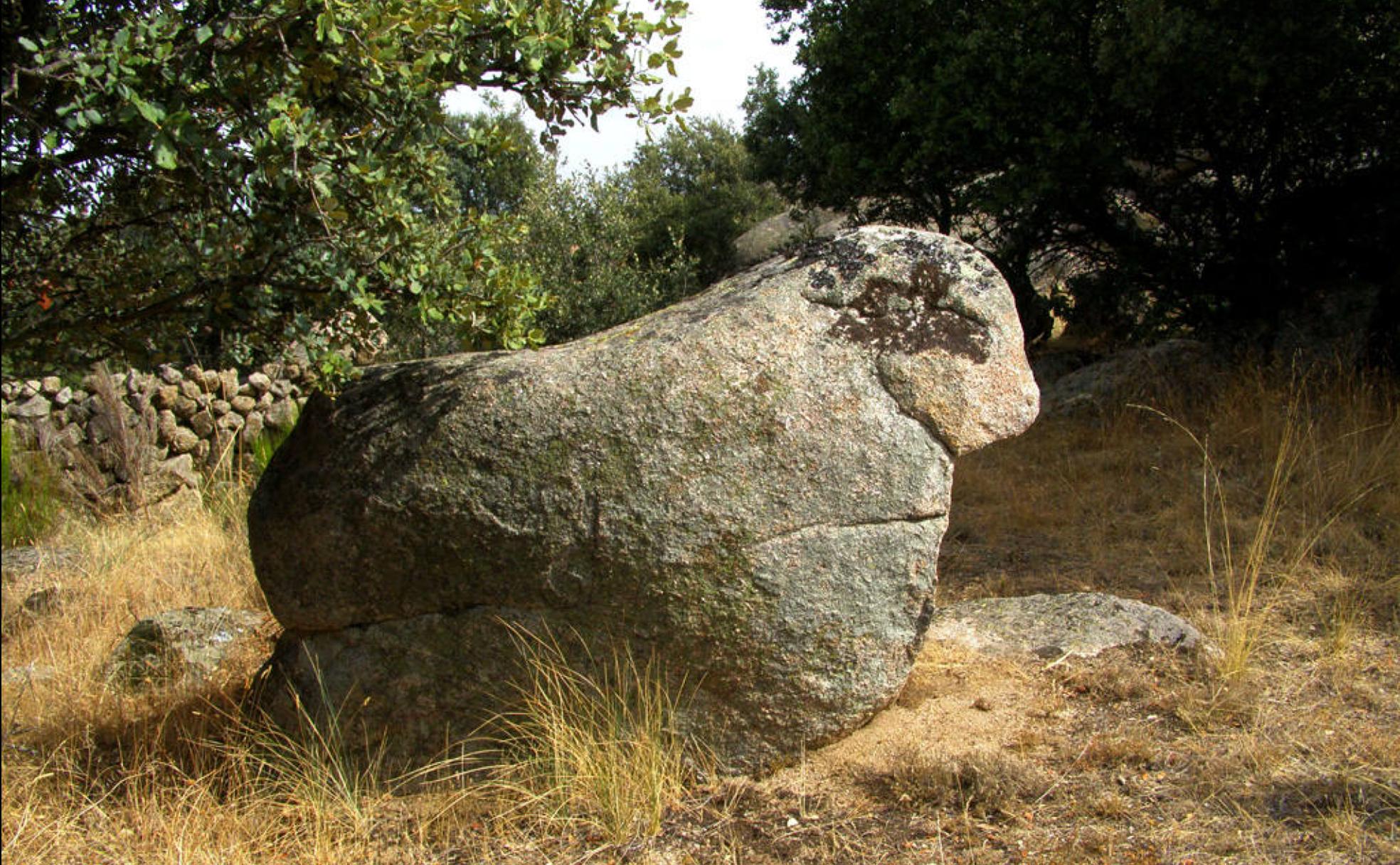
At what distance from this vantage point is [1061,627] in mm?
4582

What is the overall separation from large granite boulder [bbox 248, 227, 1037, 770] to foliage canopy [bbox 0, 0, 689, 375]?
0.52 meters

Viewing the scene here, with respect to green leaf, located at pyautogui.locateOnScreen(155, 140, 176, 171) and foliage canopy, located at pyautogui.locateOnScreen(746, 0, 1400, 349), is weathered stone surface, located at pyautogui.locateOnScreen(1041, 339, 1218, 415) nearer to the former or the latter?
foliage canopy, located at pyautogui.locateOnScreen(746, 0, 1400, 349)

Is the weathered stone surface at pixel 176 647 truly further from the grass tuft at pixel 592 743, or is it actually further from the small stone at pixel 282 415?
the small stone at pixel 282 415

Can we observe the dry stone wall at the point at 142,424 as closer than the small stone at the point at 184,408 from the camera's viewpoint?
Yes

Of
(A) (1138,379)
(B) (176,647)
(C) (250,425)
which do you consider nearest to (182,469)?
(C) (250,425)

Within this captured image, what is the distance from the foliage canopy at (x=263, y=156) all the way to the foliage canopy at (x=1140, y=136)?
18.0ft

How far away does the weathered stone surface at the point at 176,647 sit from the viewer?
459 cm

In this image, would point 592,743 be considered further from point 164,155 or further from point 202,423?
point 202,423

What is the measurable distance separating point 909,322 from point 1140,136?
6.38 m

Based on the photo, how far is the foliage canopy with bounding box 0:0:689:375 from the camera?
9.67 ft

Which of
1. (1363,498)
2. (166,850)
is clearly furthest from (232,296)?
(1363,498)

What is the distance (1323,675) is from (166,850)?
13.7 ft

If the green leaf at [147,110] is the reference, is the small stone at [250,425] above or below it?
below

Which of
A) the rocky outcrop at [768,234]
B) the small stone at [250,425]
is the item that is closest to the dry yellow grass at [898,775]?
the small stone at [250,425]
